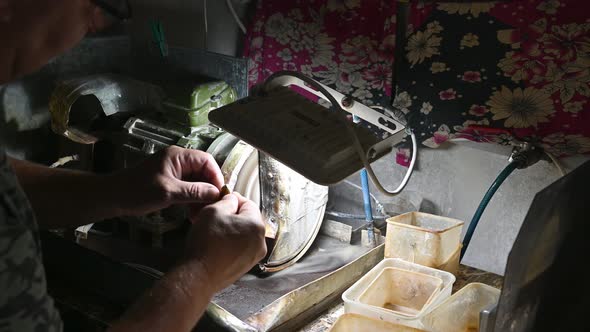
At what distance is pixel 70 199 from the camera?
1273 mm

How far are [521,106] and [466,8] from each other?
1.03ft

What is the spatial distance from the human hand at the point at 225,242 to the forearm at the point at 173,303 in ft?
0.07

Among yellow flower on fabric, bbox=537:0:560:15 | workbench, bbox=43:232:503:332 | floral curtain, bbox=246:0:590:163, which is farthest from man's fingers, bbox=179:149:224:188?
yellow flower on fabric, bbox=537:0:560:15

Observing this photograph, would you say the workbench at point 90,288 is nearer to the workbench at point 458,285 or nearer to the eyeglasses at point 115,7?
the workbench at point 458,285

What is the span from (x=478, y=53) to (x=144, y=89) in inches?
44.5

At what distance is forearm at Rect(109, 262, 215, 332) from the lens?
2.89 ft

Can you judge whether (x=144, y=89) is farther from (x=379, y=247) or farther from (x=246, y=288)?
(x=379, y=247)

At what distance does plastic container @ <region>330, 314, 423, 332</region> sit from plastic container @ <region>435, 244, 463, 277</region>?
386 mm

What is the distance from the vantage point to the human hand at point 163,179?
1.21 metres

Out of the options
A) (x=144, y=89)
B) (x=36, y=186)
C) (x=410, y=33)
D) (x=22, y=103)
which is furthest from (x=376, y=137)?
(x=22, y=103)

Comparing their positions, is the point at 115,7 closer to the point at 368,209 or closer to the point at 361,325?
the point at 361,325

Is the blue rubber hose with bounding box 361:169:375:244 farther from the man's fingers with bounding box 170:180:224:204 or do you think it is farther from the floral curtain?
the man's fingers with bounding box 170:180:224:204

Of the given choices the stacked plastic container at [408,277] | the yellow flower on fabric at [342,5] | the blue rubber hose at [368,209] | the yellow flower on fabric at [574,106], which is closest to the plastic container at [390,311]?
the stacked plastic container at [408,277]

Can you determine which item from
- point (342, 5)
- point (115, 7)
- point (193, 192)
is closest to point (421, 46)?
point (342, 5)
